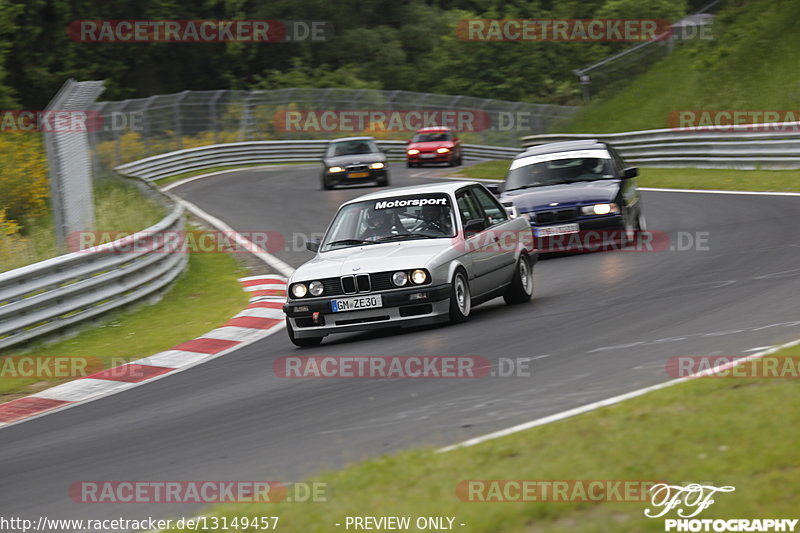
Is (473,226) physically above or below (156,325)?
above

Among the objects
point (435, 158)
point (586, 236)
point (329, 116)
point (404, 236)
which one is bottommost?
point (435, 158)

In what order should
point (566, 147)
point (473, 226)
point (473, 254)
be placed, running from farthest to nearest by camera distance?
point (566, 147) < point (473, 226) < point (473, 254)

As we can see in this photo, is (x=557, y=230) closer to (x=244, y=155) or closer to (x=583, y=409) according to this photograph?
(x=583, y=409)

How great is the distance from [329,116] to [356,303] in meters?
42.4

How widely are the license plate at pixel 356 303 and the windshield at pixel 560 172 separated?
20.4 feet

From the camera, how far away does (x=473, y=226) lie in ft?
36.8

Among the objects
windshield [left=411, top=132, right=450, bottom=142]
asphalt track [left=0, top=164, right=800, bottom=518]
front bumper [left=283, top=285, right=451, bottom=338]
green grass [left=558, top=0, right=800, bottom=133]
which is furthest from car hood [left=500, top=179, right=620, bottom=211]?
windshield [left=411, top=132, right=450, bottom=142]

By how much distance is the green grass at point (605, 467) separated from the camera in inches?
176

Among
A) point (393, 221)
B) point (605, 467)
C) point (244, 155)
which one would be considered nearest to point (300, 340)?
point (393, 221)

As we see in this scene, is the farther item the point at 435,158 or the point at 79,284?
the point at 435,158

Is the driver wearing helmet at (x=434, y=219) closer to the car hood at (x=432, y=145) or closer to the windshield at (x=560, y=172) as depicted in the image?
the windshield at (x=560, y=172)

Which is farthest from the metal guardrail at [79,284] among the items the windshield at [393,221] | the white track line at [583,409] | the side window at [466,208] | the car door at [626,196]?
the white track line at [583,409]

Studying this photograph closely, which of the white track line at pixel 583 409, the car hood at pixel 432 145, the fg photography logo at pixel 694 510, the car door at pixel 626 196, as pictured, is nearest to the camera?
the fg photography logo at pixel 694 510

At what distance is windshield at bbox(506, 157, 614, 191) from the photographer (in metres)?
16.1
